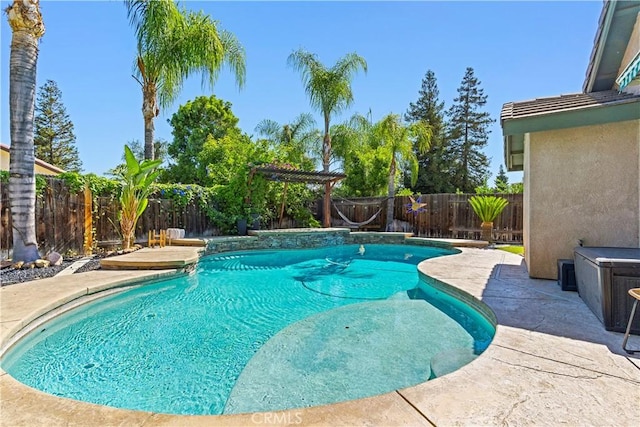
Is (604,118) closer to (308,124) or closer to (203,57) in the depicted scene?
(203,57)

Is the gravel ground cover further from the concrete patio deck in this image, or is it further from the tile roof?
the tile roof

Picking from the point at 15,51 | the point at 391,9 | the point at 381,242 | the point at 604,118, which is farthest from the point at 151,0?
the point at 604,118

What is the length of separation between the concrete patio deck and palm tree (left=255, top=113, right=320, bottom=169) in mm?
18919

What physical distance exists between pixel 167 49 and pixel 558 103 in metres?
11.0

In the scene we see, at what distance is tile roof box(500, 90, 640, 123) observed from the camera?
172 inches

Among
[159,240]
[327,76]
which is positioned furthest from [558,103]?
[327,76]

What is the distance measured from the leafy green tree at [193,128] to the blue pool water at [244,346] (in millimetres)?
20704

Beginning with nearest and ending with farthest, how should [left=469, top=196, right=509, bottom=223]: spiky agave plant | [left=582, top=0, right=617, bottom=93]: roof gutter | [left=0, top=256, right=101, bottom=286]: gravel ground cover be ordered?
[left=582, top=0, right=617, bottom=93]: roof gutter
[left=0, top=256, right=101, bottom=286]: gravel ground cover
[left=469, top=196, right=509, bottom=223]: spiky agave plant

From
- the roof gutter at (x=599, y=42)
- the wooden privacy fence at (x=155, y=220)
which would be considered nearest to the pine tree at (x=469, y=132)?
the wooden privacy fence at (x=155, y=220)

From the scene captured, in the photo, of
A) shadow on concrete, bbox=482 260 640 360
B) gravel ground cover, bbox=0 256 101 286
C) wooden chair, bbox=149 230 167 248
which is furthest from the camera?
wooden chair, bbox=149 230 167 248

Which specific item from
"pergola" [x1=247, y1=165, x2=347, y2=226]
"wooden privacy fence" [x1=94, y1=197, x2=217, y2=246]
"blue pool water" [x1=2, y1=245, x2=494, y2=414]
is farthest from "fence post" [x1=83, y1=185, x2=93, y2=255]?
"pergola" [x1=247, y1=165, x2=347, y2=226]

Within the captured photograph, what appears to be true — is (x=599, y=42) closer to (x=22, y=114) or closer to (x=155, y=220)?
(x=22, y=114)

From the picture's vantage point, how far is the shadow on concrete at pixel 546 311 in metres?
2.81

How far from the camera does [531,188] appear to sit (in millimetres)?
5027
